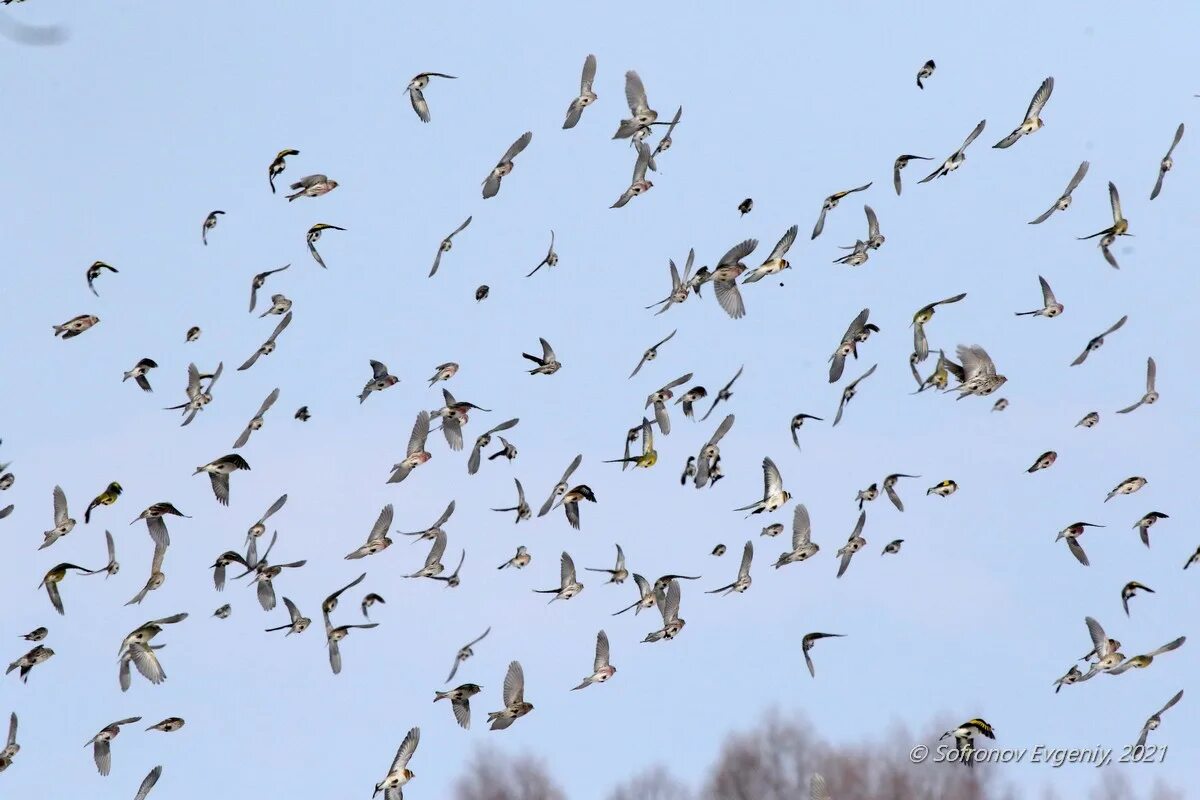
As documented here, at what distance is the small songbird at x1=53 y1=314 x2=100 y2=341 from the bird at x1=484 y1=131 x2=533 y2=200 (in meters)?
7.80

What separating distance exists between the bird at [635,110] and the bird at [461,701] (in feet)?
35.1

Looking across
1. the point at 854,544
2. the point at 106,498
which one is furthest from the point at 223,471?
the point at 854,544

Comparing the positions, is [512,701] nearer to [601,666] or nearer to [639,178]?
[601,666]

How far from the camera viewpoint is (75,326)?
133 ft

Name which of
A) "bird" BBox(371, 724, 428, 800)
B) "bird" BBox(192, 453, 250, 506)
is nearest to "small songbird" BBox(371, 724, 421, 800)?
"bird" BBox(371, 724, 428, 800)

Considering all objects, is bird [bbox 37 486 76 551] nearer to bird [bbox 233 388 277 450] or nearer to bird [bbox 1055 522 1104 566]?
bird [bbox 233 388 277 450]

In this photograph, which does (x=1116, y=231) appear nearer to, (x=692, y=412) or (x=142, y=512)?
(x=692, y=412)

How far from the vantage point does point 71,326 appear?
133 feet

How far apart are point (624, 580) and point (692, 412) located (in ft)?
11.9

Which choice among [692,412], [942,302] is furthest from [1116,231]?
[692,412]

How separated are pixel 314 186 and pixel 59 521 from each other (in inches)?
311

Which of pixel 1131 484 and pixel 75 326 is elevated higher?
pixel 75 326

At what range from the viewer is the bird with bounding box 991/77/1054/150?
131ft

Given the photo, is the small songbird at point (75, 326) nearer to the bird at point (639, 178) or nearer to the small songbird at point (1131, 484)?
the bird at point (639, 178)
